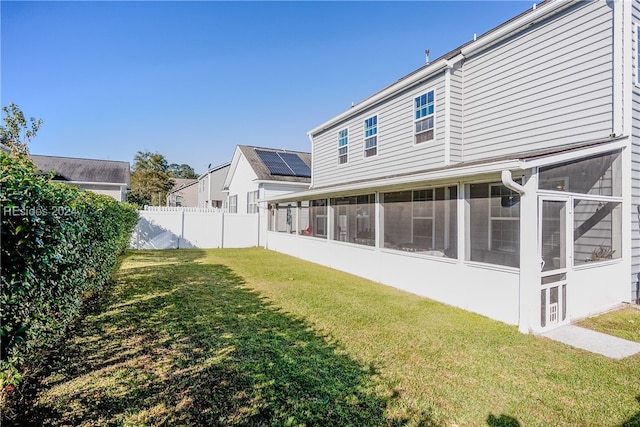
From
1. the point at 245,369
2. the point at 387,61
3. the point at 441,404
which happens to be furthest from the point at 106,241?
the point at 387,61

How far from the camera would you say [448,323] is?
5.29 metres

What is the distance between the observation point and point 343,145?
1290cm

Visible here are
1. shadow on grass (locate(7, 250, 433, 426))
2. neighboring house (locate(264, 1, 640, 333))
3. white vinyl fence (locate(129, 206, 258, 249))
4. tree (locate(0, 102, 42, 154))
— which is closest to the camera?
shadow on grass (locate(7, 250, 433, 426))

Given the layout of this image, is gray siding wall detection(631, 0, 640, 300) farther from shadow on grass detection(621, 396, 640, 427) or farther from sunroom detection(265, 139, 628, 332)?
shadow on grass detection(621, 396, 640, 427)

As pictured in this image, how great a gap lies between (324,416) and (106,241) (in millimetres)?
5485

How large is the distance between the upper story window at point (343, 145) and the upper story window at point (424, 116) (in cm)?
364

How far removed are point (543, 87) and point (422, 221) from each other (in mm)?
3972

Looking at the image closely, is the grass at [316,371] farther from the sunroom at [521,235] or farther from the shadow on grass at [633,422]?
the sunroom at [521,235]

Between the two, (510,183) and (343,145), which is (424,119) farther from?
(510,183)

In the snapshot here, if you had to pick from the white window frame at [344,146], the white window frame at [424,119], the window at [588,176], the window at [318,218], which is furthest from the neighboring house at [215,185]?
the window at [588,176]

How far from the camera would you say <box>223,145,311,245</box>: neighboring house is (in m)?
17.2

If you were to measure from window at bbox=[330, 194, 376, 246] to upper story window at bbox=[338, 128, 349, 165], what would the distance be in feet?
8.82

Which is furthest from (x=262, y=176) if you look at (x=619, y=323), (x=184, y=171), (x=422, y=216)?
(x=184, y=171)

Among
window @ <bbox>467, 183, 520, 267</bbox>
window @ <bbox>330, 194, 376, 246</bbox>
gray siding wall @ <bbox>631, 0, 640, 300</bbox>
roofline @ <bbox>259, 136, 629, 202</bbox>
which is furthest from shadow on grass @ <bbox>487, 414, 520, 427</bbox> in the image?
window @ <bbox>330, 194, 376, 246</bbox>
